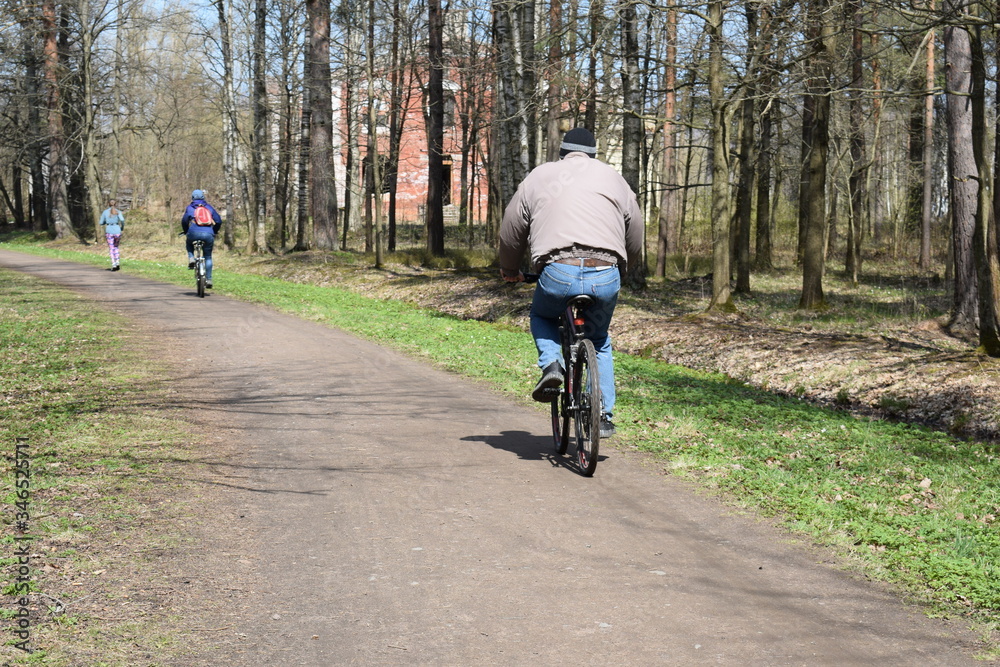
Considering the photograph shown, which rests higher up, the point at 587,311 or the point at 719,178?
the point at 719,178

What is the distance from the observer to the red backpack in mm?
18672

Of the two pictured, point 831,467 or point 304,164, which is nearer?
point 831,467

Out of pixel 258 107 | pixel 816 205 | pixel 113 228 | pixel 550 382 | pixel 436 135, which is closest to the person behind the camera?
pixel 550 382

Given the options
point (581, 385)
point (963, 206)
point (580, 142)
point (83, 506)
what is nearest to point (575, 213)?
point (580, 142)

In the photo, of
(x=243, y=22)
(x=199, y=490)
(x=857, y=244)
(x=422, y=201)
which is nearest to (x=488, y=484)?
(x=199, y=490)

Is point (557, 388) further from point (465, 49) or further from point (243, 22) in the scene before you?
point (243, 22)

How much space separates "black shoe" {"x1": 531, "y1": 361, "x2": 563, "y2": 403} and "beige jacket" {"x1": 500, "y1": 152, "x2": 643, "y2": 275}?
733 mm

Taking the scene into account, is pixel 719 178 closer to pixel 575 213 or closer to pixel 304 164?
pixel 575 213

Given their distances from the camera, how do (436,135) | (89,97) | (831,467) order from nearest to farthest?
(831,467) < (436,135) < (89,97)

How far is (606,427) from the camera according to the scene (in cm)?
655

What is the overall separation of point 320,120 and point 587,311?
80.8 feet

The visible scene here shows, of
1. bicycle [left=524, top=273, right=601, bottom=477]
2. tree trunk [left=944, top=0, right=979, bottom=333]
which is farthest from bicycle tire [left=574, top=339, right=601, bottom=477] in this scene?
tree trunk [left=944, top=0, right=979, bottom=333]

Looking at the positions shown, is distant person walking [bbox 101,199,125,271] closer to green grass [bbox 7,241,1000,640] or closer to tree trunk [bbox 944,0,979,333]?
green grass [bbox 7,241,1000,640]

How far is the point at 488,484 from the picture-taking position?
20.4ft
